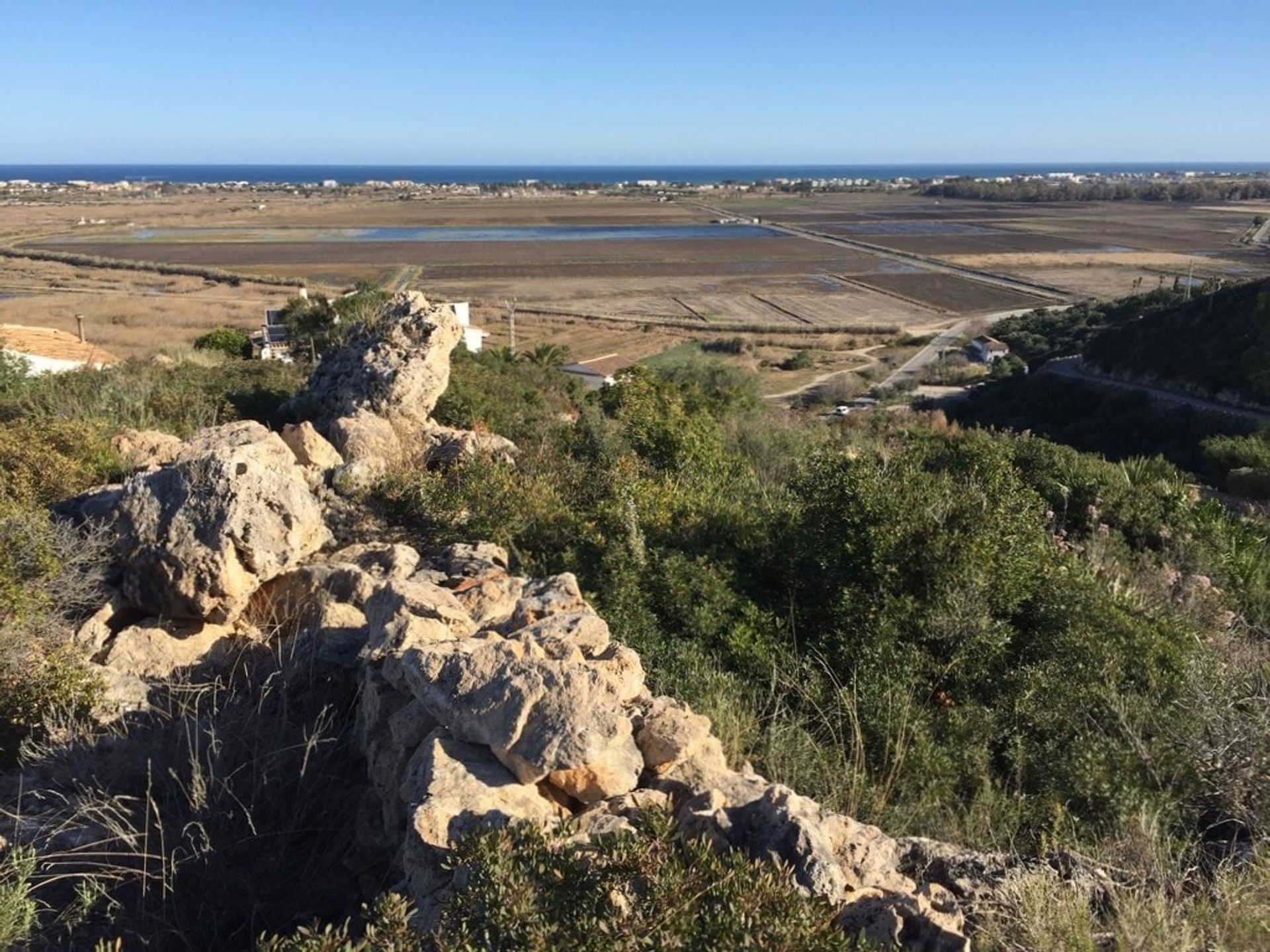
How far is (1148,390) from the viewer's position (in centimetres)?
3644

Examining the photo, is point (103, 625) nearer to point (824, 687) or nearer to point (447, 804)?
point (447, 804)

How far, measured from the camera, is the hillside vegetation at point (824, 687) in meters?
2.99

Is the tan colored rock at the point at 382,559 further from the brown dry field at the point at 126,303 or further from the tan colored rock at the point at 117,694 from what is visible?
the brown dry field at the point at 126,303

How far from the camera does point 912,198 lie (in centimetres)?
19050

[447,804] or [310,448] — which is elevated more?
[310,448]

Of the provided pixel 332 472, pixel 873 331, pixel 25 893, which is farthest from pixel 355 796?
pixel 873 331

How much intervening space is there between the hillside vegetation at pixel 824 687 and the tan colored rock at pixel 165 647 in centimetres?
31

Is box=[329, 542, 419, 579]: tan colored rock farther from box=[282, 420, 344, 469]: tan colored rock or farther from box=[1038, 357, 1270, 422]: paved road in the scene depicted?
box=[1038, 357, 1270, 422]: paved road

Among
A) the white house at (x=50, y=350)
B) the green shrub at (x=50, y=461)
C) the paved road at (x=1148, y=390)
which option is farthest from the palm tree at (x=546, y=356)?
the paved road at (x=1148, y=390)

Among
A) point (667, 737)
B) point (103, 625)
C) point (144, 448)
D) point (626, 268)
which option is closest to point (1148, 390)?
point (144, 448)

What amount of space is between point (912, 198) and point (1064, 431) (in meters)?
172

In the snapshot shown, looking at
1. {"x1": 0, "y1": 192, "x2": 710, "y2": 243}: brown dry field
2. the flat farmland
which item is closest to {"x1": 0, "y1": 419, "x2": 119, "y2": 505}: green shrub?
the flat farmland

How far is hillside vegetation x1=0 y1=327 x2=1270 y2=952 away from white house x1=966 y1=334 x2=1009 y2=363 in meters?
41.0

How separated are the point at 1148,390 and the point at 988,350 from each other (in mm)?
13487
